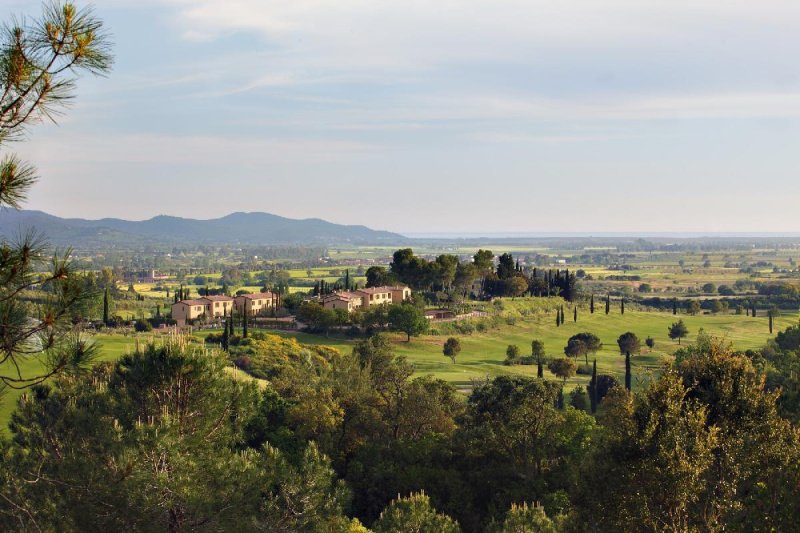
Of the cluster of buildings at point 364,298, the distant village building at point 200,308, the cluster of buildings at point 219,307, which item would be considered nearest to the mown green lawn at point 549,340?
the cluster of buildings at point 364,298

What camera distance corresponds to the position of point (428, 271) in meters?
101

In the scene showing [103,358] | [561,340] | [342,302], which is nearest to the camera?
[103,358]

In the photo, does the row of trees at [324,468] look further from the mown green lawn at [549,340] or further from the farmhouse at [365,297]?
the farmhouse at [365,297]

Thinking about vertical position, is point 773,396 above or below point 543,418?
above

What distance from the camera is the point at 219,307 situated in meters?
99.4

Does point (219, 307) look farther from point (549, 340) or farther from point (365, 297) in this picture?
point (549, 340)

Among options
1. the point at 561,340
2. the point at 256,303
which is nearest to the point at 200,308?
the point at 256,303

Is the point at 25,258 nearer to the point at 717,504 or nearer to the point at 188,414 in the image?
the point at 188,414

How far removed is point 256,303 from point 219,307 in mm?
5807

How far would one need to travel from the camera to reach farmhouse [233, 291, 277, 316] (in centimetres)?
9729

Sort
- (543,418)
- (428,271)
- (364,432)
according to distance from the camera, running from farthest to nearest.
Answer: (428,271) < (364,432) < (543,418)

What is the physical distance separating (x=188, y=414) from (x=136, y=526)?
10.3 feet

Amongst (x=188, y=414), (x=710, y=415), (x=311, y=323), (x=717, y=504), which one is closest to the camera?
(x=717, y=504)

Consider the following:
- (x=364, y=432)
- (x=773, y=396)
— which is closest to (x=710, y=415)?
(x=773, y=396)
